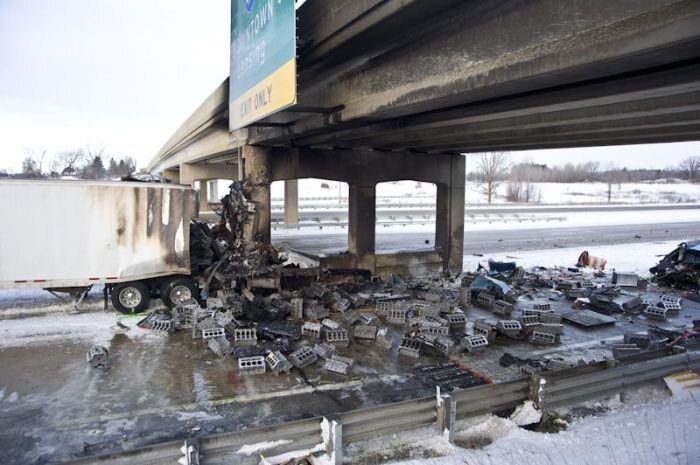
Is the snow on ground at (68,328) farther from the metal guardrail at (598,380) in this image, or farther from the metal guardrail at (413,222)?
the metal guardrail at (413,222)

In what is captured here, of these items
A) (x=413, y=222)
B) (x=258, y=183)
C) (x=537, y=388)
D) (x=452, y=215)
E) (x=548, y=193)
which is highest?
(x=548, y=193)

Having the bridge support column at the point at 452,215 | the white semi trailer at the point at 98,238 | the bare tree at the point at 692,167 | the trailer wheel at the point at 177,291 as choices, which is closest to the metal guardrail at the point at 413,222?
the bridge support column at the point at 452,215

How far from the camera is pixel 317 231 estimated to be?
3091 cm

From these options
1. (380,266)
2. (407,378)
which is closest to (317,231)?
(380,266)

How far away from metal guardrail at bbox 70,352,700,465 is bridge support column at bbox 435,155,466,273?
1172 centimetres

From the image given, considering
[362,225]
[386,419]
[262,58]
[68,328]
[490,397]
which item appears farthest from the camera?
[362,225]

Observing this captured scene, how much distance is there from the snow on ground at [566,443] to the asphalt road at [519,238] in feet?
53.5

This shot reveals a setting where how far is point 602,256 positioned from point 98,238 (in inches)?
837

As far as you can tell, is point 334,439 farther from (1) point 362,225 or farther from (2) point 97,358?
(1) point 362,225

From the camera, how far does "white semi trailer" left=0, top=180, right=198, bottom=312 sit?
34.3 ft

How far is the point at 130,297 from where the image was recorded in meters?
11.5

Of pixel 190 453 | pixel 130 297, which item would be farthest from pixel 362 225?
pixel 190 453

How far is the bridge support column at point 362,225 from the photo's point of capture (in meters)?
17.0

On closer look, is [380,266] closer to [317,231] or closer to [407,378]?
[407,378]
